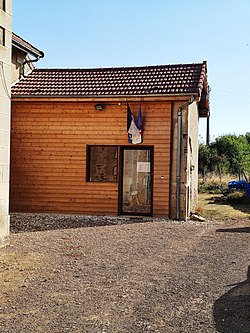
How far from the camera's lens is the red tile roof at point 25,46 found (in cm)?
1356

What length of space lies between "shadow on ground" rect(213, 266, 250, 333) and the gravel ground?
11 mm

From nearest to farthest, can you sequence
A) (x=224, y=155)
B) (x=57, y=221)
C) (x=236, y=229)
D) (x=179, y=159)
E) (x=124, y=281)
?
(x=124, y=281) < (x=236, y=229) < (x=57, y=221) < (x=179, y=159) < (x=224, y=155)

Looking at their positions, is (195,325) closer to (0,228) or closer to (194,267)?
(194,267)

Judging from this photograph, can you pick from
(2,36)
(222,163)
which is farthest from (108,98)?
(222,163)

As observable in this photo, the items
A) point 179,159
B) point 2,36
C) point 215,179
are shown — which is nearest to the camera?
point 2,36

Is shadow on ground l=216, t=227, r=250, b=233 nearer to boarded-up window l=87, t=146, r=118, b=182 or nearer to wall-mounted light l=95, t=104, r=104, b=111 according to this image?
boarded-up window l=87, t=146, r=118, b=182

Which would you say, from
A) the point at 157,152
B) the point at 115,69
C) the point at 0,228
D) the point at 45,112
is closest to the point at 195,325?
the point at 0,228

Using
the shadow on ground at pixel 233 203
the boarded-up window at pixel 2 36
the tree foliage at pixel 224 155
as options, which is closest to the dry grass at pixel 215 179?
the tree foliage at pixel 224 155

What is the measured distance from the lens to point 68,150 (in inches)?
555

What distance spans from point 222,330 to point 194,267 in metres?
2.86

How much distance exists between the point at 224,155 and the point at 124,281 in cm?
3154

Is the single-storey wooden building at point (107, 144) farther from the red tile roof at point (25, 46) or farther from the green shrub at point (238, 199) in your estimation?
the green shrub at point (238, 199)

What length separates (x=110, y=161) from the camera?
14.0 metres

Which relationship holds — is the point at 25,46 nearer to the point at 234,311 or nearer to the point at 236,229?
the point at 236,229
